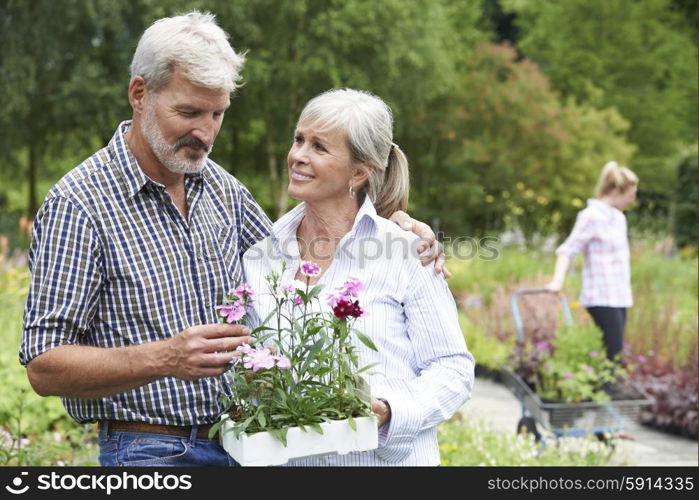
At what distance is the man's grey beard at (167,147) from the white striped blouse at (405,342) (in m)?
0.41

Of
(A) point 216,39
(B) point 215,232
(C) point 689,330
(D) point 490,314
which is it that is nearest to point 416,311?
(B) point 215,232

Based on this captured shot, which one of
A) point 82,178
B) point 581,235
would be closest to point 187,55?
point 82,178

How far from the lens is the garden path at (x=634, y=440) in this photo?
612cm

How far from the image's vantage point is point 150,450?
241 centimetres

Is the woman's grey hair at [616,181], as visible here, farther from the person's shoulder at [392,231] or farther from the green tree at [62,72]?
the green tree at [62,72]

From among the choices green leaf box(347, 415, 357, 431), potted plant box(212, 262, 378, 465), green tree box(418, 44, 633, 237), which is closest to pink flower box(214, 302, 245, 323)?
potted plant box(212, 262, 378, 465)

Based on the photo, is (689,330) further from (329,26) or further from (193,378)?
(329,26)

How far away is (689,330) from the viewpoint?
811 cm

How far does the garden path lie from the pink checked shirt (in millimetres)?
1006

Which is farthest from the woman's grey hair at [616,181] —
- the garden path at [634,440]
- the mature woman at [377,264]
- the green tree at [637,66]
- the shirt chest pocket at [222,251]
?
the green tree at [637,66]

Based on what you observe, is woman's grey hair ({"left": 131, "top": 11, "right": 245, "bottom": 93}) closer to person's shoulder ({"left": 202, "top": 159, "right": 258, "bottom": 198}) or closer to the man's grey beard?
the man's grey beard

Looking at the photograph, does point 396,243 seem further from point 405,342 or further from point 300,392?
point 300,392

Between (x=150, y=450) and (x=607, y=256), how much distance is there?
5.16m

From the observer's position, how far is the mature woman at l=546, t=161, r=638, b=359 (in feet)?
22.4
